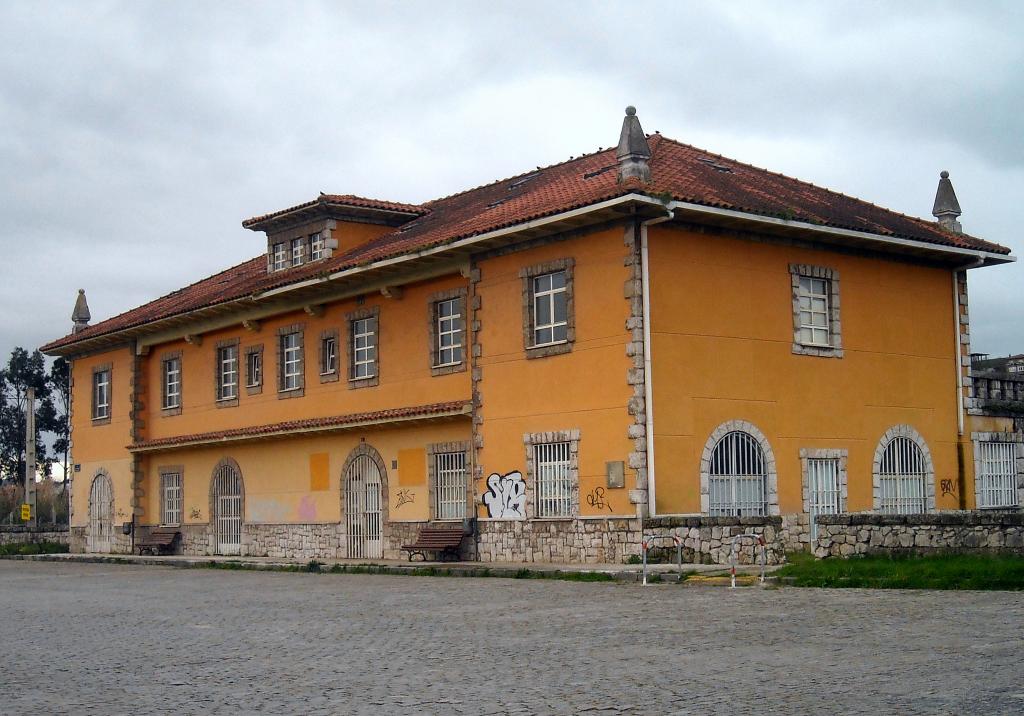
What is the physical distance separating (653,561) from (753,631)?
9.58 metres

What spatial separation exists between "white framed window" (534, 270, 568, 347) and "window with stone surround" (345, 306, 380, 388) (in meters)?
5.27

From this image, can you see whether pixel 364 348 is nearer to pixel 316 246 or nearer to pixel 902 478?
Answer: pixel 316 246

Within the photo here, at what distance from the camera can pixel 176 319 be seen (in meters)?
33.9

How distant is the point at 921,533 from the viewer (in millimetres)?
17812

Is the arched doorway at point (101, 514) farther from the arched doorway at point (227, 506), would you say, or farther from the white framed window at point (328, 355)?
the white framed window at point (328, 355)

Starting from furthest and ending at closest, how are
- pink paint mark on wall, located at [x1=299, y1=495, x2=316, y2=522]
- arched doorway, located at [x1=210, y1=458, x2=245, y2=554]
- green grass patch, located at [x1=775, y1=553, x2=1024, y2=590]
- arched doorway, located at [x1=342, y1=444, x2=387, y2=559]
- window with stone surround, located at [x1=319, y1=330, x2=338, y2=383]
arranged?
arched doorway, located at [x1=210, y1=458, x2=245, y2=554] < pink paint mark on wall, located at [x1=299, y1=495, x2=316, y2=522] < window with stone surround, located at [x1=319, y1=330, x2=338, y2=383] < arched doorway, located at [x1=342, y1=444, x2=387, y2=559] < green grass patch, located at [x1=775, y1=553, x2=1024, y2=590]

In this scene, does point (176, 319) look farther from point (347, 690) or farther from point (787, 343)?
point (347, 690)

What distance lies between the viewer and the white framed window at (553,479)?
23484 mm

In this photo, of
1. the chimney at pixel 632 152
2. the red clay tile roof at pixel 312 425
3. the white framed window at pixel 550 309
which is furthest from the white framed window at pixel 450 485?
the chimney at pixel 632 152

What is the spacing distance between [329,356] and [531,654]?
19864mm

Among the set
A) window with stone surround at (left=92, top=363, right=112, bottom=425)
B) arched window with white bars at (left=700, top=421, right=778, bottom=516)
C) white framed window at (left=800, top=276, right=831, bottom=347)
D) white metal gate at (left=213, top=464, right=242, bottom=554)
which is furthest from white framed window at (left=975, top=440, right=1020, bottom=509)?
window with stone surround at (left=92, top=363, right=112, bottom=425)

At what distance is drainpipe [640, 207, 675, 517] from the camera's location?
866 inches

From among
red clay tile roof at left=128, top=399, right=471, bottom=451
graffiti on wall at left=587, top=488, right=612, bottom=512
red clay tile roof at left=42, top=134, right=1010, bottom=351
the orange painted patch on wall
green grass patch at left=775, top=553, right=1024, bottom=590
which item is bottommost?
green grass patch at left=775, top=553, right=1024, bottom=590

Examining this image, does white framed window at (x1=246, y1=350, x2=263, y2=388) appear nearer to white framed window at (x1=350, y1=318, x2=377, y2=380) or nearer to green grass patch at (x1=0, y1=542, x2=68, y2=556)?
white framed window at (x1=350, y1=318, x2=377, y2=380)
